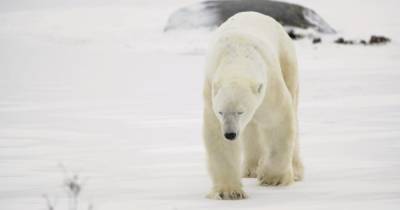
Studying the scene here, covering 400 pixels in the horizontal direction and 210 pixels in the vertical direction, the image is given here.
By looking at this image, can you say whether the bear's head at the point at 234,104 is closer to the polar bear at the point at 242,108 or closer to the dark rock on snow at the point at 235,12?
the polar bear at the point at 242,108

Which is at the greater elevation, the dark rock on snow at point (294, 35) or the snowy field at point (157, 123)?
the dark rock on snow at point (294, 35)

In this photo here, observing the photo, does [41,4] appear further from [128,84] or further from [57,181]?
[57,181]

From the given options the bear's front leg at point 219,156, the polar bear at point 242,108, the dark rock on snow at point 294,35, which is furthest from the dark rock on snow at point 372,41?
the bear's front leg at point 219,156

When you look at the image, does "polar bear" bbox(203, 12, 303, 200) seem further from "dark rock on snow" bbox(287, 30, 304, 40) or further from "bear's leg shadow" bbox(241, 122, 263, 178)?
"dark rock on snow" bbox(287, 30, 304, 40)

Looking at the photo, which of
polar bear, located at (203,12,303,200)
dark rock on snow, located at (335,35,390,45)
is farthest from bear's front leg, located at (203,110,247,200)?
dark rock on snow, located at (335,35,390,45)

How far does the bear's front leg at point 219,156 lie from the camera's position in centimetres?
431

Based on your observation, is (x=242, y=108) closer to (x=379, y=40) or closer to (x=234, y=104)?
(x=234, y=104)

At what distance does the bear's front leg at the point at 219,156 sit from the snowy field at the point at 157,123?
0.17m

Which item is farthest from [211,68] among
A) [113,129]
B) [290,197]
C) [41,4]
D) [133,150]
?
[41,4]

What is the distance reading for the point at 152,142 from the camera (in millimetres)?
6223

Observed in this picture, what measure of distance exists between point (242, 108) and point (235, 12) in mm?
13617

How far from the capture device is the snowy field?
4.23 metres

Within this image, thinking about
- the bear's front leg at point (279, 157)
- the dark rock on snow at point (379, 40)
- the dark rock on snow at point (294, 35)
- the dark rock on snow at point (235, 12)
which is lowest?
the bear's front leg at point (279, 157)

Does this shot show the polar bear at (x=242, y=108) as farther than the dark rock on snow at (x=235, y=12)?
No
